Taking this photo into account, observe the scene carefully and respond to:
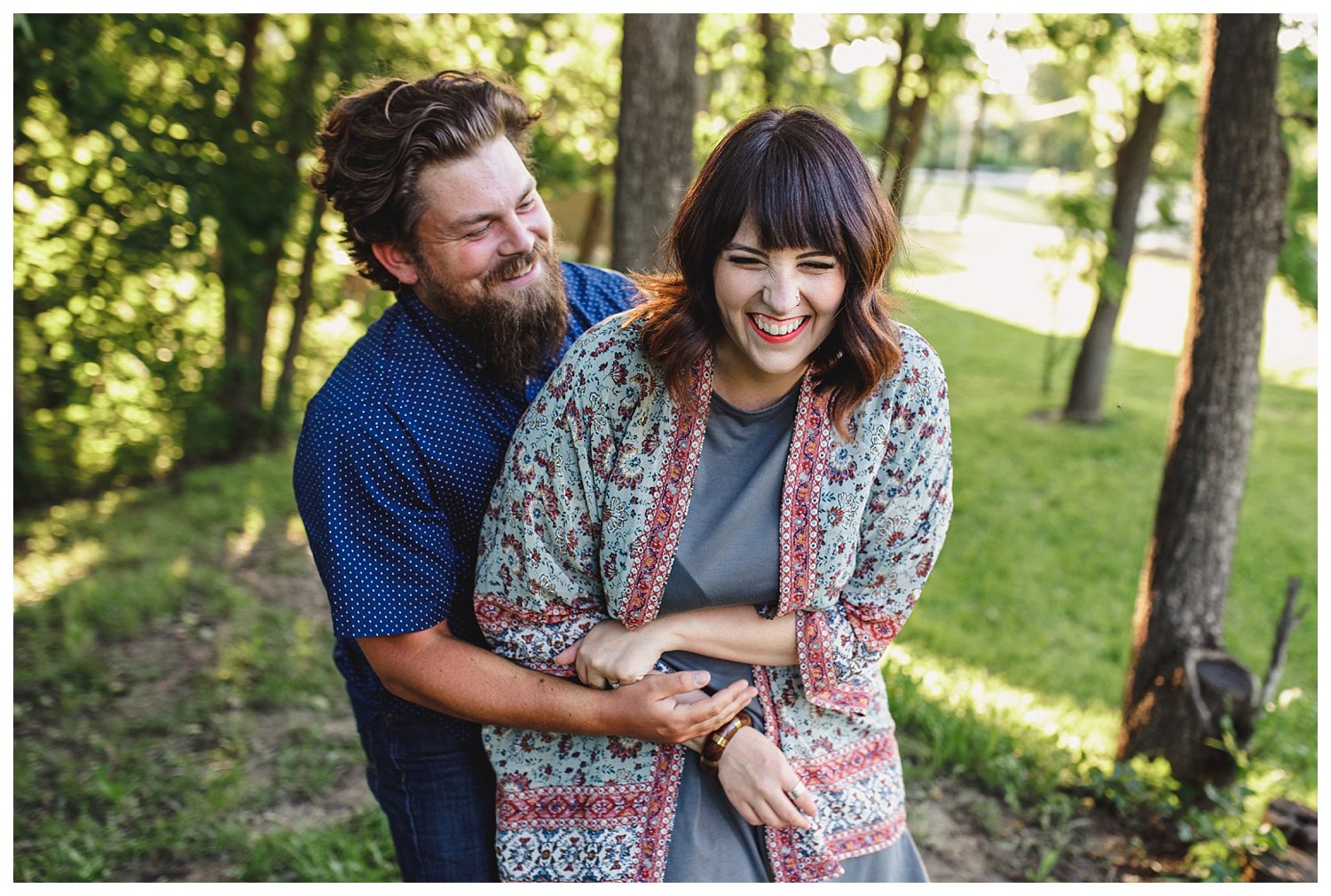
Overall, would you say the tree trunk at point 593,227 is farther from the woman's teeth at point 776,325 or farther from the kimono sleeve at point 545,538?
the woman's teeth at point 776,325

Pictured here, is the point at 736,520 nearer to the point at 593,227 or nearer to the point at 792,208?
the point at 792,208

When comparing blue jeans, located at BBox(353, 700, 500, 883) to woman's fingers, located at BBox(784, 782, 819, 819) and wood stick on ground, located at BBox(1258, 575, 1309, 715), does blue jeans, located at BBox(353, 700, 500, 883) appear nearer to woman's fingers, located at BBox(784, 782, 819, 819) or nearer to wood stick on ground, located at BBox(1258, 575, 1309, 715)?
woman's fingers, located at BBox(784, 782, 819, 819)

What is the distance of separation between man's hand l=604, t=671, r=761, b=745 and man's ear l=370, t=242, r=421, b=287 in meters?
0.94

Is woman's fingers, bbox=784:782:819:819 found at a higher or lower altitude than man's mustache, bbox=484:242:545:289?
lower

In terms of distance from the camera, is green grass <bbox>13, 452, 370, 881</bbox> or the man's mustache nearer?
the man's mustache

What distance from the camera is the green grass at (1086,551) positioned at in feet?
17.0

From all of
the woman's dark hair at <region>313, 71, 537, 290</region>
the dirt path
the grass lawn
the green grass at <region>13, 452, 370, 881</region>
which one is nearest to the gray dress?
the grass lawn

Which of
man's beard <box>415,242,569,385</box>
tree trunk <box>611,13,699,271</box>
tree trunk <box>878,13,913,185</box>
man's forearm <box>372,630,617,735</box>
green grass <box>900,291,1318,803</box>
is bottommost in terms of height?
green grass <box>900,291,1318,803</box>

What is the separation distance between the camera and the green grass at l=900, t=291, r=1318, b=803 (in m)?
5.17

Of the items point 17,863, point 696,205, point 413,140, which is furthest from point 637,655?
point 17,863

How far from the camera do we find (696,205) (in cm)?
171

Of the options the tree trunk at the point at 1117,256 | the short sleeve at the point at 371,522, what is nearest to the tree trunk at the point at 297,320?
the tree trunk at the point at 1117,256

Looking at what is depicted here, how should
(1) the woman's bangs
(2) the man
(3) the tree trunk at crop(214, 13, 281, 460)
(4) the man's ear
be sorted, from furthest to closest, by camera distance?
1. (3) the tree trunk at crop(214, 13, 281, 460)
2. (4) the man's ear
3. (2) the man
4. (1) the woman's bangs
